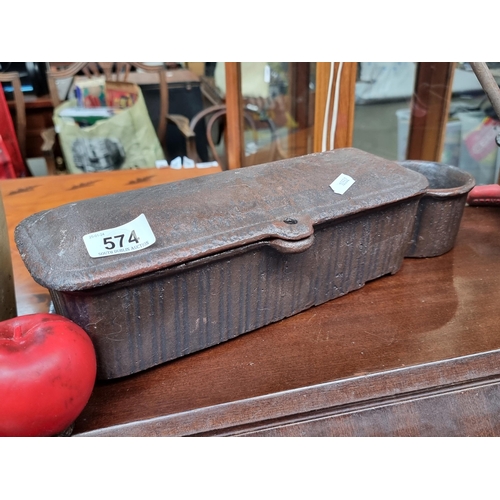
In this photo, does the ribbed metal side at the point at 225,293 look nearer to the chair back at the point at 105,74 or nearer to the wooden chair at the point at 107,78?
the wooden chair at the point at 107,78

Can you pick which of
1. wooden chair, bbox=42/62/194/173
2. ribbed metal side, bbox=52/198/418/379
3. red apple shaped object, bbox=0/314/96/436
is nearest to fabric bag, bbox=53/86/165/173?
wooden chair, bbox=42/62/194/173

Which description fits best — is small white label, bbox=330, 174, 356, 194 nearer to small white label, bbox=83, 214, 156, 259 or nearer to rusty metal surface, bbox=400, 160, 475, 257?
rusty metal surface, bbox=400, 160, 475, 257

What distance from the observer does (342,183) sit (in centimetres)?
74

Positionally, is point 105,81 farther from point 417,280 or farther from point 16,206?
point 417,280

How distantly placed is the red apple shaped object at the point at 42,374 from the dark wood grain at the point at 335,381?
81 mm

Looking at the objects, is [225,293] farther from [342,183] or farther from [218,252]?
[342,183]

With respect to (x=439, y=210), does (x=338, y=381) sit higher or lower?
lower

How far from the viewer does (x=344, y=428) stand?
619mm

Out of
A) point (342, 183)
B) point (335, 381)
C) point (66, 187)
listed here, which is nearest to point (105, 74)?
point (66, 187)

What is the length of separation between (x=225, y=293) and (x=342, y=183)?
0.25 meters

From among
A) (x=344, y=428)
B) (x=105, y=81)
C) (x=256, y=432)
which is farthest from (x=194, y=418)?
(x=105, y=81)

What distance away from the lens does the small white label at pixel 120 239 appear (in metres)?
0.56

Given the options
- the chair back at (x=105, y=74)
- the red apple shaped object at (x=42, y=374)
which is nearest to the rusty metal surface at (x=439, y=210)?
the red apple shaped object at (x=42, y=374)

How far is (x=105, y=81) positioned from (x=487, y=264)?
1.65 meters
